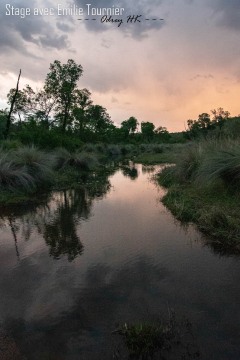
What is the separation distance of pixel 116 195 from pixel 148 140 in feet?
214

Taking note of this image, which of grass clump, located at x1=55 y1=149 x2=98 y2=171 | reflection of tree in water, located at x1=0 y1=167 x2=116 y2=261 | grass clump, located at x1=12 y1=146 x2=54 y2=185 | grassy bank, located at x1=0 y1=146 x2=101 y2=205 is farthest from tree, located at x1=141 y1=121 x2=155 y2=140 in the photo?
reflection of tree in water, located at x1=0 y1=167 x2=116 y2=261

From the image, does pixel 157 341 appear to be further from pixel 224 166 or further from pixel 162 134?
pixel 162 134

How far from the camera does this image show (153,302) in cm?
394

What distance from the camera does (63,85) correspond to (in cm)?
2881

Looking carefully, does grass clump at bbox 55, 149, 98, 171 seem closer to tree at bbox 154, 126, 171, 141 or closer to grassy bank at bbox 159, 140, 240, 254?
grassy bank at bbox 159, 140, 240, 254

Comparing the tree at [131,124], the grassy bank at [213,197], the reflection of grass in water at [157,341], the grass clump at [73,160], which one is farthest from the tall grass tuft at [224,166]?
the tree at [131,124]

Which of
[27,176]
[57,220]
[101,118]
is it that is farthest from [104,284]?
[101,118]

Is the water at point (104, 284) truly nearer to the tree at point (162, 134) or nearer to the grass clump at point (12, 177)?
the grass clump at point (12, 177)

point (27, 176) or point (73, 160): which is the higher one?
point (73, 160)

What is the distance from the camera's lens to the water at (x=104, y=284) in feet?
10.8

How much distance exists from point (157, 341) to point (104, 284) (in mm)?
1427

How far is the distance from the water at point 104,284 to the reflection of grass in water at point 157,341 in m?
0.11

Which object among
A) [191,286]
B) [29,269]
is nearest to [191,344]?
[191,286]

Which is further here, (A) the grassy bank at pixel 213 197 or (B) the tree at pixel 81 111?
(B) the tree at pixel 81 111
